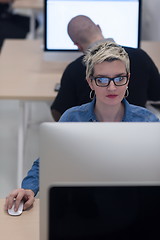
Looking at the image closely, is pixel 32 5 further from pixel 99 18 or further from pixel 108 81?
pixel 108 81

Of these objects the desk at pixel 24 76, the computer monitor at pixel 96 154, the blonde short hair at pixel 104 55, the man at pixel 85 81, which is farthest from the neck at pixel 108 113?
the desk at pixel 24 76

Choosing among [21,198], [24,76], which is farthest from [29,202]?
[24,76]

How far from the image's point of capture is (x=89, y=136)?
1.15 metres

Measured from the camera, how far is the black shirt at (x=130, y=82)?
2545 mm

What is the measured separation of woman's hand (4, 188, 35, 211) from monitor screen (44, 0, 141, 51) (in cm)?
165

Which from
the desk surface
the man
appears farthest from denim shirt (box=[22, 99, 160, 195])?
the desk surface

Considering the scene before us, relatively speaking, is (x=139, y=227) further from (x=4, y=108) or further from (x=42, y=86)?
(x=4, y=108)

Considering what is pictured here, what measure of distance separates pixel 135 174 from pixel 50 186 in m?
0.19

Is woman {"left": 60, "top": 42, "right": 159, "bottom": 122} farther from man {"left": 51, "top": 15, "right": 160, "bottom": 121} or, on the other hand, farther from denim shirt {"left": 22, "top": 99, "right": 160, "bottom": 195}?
man {"left": 51, "top": 15, "right": 160, "bottom": 121}

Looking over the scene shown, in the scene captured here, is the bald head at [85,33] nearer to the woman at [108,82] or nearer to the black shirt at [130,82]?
the black shirt at [130,82]

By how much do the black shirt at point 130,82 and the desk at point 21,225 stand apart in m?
0.98

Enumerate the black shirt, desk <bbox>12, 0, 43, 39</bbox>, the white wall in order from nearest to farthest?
the black shirt → the white wall → desk <bbox>12, 0, 43, 39</bbox>

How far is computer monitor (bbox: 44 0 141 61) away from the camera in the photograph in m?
3.16

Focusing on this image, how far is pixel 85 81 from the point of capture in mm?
2531
